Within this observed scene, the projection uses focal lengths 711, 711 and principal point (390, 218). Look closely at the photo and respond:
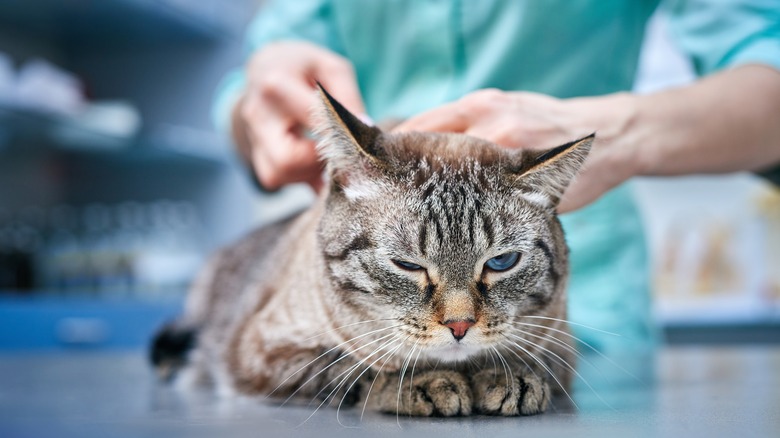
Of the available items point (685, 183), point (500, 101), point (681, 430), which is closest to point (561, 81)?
point (500, 101)

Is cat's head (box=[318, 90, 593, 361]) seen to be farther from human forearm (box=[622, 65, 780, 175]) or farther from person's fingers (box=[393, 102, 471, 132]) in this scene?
human forearm (box=[622, 65, 780, 175])

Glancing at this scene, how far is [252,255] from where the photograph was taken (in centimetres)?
161

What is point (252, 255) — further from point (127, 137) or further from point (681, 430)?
point (127, 137)

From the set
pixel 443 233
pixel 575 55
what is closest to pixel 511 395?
pixel 443 233

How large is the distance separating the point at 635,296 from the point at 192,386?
882 mm

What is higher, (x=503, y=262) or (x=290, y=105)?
(x=290, y=105)

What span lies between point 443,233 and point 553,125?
218 millimetres

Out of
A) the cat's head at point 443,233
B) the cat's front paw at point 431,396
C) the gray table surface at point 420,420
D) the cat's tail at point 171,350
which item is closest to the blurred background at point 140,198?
the cat's tail at point 171,350

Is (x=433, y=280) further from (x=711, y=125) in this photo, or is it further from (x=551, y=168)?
(x=711, y=125)

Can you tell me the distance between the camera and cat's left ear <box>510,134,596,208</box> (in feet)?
2.73

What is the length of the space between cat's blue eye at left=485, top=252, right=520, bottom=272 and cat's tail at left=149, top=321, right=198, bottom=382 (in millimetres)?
784

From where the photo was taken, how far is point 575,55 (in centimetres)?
124


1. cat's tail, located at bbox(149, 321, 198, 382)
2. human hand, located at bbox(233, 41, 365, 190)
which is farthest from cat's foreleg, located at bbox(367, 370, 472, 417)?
cat's tail, located at bbox(149, 321, 198, 382)

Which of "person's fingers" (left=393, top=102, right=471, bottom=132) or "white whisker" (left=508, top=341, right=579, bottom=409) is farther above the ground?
"person's fingers" (left=393, top=102, right=471, bottom=132)
